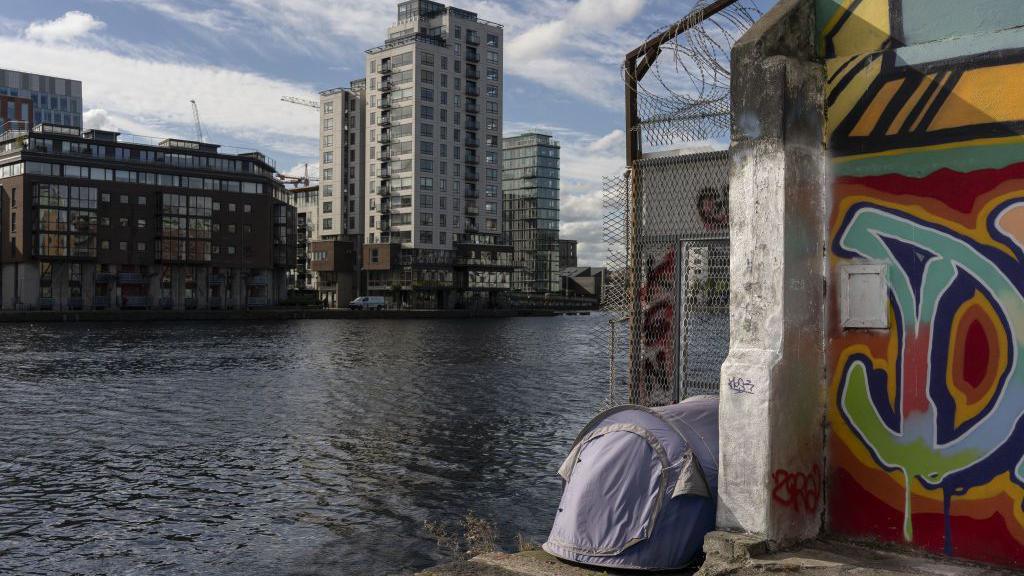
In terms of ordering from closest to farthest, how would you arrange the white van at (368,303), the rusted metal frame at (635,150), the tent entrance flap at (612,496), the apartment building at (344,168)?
1. the tent entrance flap at (612,496)
2. the rusted metal frame at (635,150)
3. the white van at (368,303)
4. the apartment building at (344,168)

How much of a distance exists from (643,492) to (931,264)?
349 cm

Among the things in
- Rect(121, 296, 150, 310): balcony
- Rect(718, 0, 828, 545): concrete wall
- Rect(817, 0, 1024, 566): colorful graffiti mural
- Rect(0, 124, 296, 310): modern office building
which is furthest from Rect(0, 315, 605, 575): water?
Rect(121, 296, 150, 310): balcony

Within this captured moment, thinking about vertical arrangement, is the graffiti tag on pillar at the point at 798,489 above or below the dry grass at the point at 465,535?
above

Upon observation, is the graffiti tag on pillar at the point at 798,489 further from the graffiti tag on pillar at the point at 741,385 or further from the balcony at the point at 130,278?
the balcony at the point at 130,278

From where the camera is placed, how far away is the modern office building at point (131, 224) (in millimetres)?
109375

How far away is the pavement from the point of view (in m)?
7.00

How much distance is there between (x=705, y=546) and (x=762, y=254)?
8.72ft

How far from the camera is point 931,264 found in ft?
24.8

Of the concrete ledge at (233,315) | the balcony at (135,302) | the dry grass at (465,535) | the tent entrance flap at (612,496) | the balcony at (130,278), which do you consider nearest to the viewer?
the tent entrance flap at (612,496)

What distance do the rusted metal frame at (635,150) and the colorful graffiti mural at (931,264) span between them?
2669 millimetres

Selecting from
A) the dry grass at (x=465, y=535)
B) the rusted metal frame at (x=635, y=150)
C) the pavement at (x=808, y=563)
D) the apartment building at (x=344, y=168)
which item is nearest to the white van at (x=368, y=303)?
the apartment building at (x=344, y=168)

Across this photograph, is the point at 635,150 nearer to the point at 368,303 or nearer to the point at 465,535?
the point at 465,535

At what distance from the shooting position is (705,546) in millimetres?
7758

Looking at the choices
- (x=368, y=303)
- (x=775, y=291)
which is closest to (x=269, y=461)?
(x=775, y=291)
